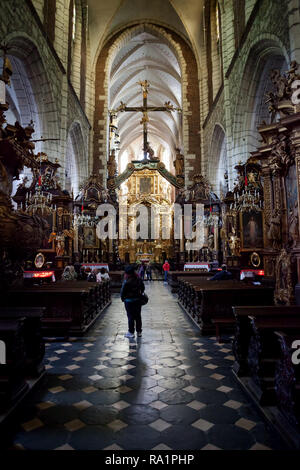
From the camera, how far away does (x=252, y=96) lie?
40.4 feet

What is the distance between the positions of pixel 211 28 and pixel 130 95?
1421cm

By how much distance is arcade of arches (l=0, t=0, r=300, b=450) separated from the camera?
279 cm

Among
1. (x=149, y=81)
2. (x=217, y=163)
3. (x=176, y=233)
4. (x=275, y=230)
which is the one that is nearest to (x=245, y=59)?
(x=217, y=163)

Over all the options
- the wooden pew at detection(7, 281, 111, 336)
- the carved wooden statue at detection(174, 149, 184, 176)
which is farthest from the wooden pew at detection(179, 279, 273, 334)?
the carved wooden statue at detection(174, 149, 184, 176)

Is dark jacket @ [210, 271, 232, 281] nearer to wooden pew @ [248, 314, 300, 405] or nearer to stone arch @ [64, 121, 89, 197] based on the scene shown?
wooden pew @ [248, 314, 300, 405]

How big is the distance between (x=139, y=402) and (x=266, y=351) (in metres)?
1.46

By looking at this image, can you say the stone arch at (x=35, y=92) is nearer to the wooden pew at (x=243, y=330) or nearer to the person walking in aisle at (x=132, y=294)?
the person walking in aisle at (x=132, y=294)

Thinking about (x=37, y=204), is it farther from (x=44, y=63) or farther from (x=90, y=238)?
(x=90, y=238)

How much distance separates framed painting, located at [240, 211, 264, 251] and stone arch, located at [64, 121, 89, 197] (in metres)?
10.4

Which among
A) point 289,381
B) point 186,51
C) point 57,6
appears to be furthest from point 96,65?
point 289,381

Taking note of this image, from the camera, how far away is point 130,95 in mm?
30422

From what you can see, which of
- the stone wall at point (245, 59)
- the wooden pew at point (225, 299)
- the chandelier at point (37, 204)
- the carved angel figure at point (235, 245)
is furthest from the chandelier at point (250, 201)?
the chandelier at point (37, 204)

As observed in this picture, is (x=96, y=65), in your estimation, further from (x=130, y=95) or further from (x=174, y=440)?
(x=174, y=440)
